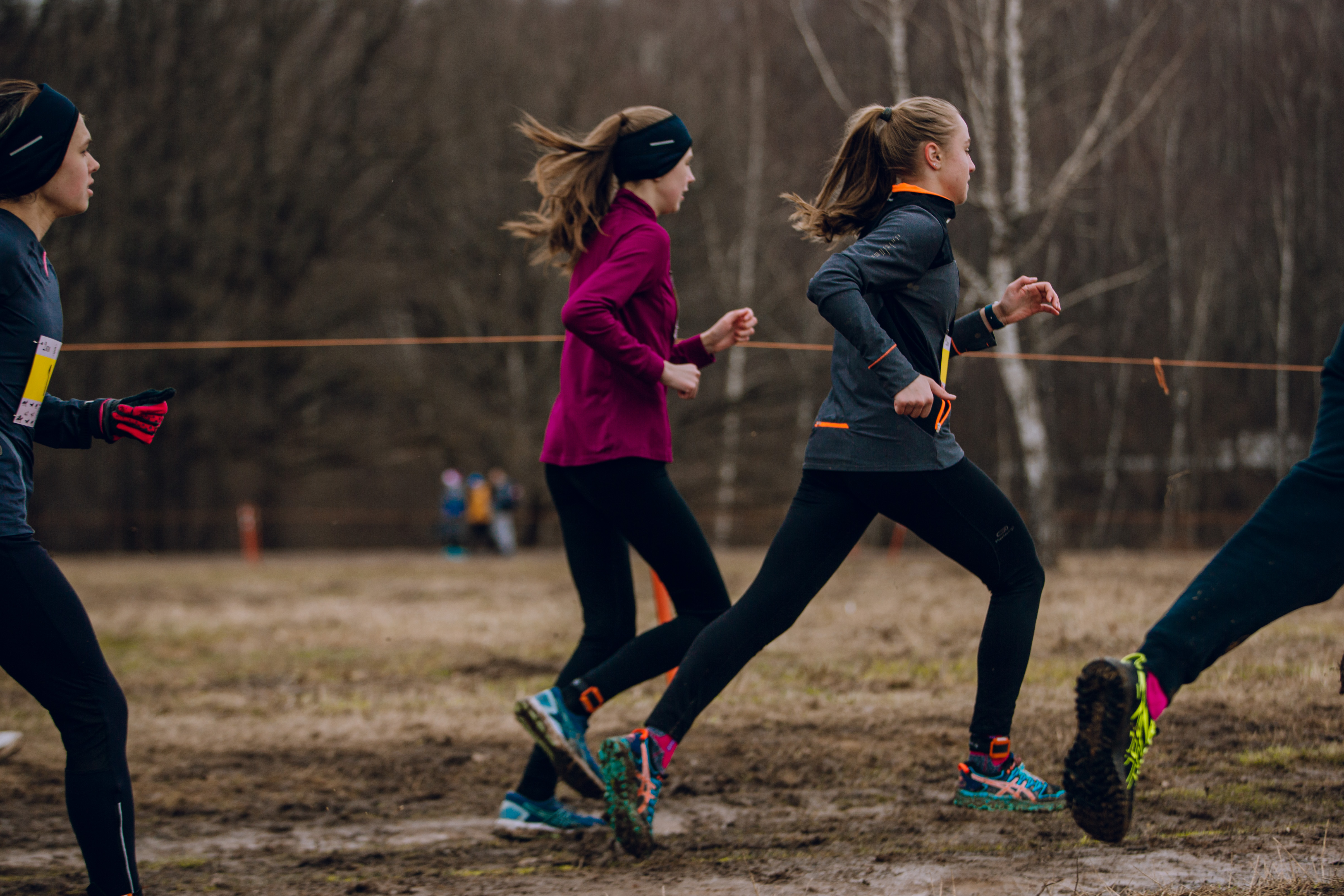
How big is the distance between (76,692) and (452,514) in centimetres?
1942

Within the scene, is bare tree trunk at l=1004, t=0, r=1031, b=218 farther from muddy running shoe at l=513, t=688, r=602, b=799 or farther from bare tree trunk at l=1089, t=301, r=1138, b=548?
muddy running shoe at l=513, t=688, r=602, b=799

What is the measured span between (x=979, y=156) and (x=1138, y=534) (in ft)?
18.2

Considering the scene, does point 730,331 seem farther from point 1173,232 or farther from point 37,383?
point 1173,232

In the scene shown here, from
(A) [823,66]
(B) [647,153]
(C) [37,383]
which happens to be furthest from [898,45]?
(C) [37,383]

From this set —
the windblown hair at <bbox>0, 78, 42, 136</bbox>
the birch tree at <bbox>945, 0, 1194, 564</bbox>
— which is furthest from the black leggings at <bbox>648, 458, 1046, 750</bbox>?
the birch tree at <bbox>945, 0, 1194, 564</bbox>

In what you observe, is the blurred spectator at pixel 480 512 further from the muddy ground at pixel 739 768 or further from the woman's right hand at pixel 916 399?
the woman's right hand at pixel 916 399

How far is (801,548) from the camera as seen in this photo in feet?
9.61

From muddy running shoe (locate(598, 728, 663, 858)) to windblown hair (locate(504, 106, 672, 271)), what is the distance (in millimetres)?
1386

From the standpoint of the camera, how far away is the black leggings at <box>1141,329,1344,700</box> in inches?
91.5

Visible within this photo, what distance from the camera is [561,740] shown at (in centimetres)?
308

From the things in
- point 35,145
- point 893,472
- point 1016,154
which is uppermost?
point 1016,154

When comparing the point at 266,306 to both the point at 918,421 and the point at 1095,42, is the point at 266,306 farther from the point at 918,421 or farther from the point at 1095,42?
the point at 918,421

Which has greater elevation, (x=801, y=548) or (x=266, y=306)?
(x=266, y=306)

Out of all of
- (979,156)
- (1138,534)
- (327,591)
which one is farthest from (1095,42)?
(327,591)
